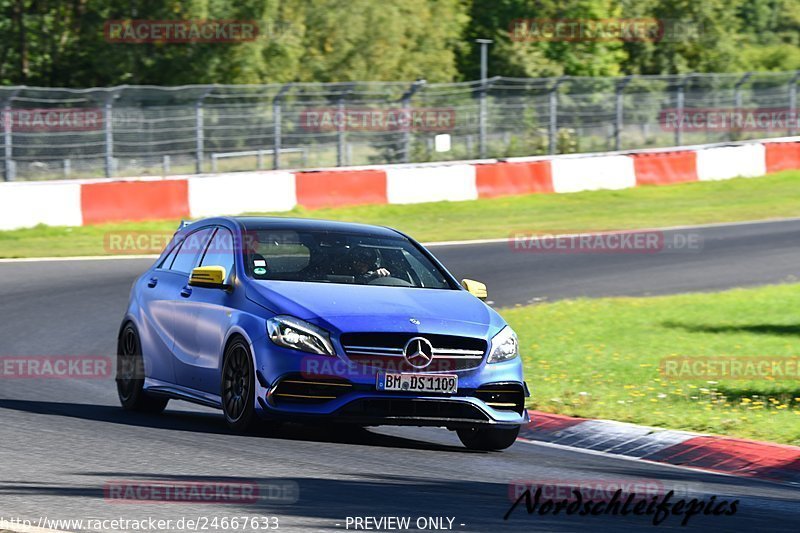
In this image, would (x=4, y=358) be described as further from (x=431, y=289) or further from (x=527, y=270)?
(x=527, y=270)

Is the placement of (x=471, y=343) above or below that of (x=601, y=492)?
above

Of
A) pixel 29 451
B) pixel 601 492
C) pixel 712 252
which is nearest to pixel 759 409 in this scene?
pixel 601 492

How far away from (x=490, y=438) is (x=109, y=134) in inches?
681

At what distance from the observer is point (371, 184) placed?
26.9 meters

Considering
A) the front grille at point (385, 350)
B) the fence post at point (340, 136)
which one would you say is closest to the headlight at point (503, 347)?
the front grille at point (385, 350)

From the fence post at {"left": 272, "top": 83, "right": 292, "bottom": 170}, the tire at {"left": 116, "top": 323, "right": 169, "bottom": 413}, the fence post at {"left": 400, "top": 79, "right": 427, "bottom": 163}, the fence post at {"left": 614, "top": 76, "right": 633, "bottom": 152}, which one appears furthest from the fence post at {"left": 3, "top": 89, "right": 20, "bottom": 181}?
the tire at {"left": 116, "top": 323, "right": 169, "bottom": 413}

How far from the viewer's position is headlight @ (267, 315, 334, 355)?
8.81 meters

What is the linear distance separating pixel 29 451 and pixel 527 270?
12.8m

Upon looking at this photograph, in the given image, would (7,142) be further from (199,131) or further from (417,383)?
(417,383)

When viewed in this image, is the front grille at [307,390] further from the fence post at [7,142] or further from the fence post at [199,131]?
the fence post at [199,131]

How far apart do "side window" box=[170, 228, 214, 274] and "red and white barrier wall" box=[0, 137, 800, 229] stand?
12.8 m

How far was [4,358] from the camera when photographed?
13.2 m

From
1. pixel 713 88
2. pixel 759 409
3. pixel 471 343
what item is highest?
pixel 713 88

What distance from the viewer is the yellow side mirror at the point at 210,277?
31.7ft
